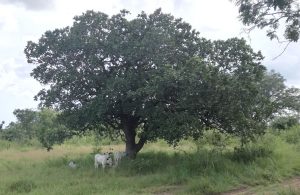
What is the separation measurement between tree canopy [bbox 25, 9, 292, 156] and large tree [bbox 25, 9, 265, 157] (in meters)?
0.03

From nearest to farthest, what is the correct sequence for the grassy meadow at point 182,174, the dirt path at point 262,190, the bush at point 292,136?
the dirt path at point 262,190
the grassy meadow at point 182,174
the bush at point 292,136

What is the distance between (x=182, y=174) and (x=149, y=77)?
12.0 feet


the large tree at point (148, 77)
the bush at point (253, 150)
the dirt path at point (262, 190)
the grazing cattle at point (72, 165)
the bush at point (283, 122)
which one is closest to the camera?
the dirt path at point (262, 190)

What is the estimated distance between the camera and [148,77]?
1586 centimetres

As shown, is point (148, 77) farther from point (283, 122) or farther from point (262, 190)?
point (283, 122)

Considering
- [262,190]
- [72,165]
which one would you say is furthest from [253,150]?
[72,165]

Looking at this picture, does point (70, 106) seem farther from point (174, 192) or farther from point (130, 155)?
point (174, 192)

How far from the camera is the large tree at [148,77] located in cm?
1454

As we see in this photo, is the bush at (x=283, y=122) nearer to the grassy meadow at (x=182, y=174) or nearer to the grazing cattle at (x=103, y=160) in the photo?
the grassy meadow at (x=182, y=174)

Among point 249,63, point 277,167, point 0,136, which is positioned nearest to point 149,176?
point 277,167

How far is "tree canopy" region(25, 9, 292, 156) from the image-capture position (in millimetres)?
14539

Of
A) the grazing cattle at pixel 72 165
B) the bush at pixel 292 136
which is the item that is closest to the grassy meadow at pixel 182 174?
the grazing cattle at pixel 72 165

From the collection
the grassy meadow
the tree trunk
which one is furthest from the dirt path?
the tree trunk

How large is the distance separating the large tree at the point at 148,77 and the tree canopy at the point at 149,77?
35mm
